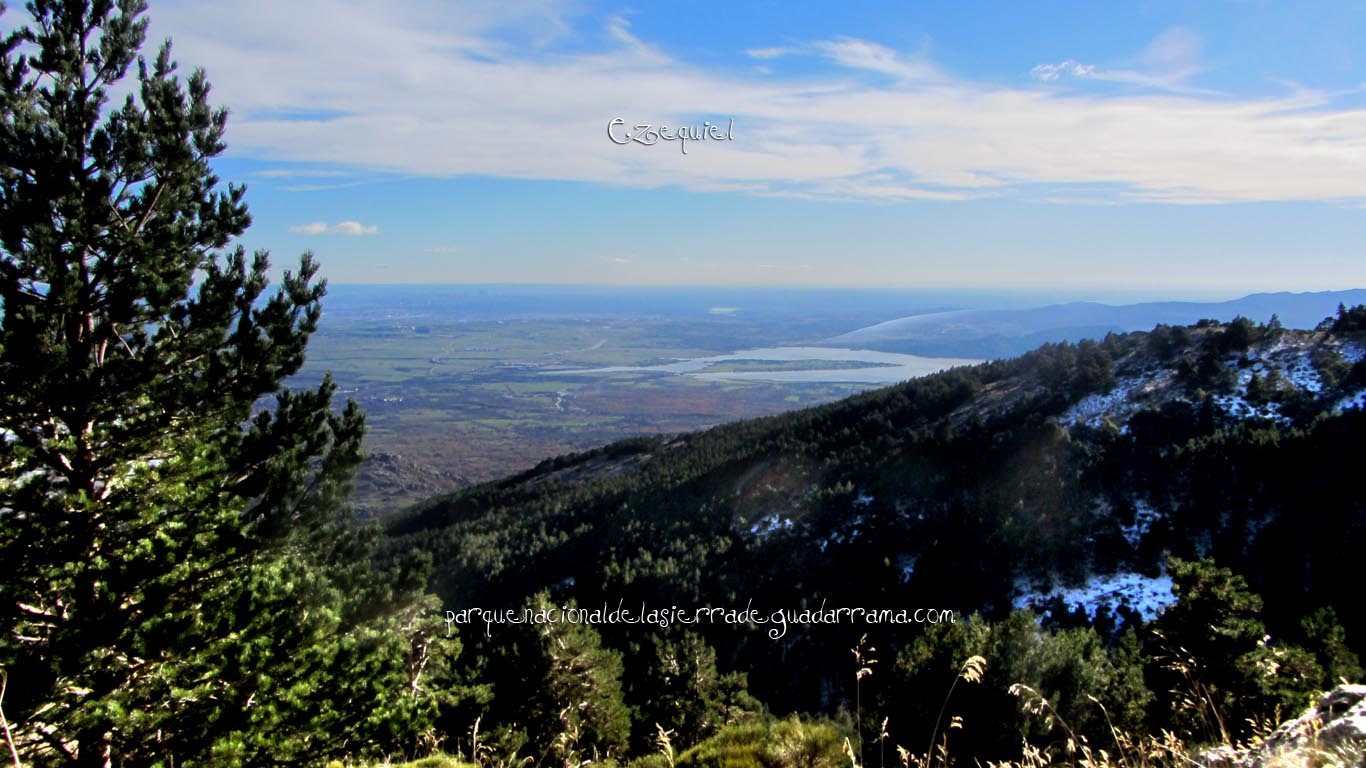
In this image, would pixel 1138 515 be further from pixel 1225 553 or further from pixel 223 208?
pixel 223 208

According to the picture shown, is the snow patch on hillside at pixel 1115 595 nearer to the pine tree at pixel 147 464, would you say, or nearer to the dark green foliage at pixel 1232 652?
the dark green foliage at pixel 1232 652

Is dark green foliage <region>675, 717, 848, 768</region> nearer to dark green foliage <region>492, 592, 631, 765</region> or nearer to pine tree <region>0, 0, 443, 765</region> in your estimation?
pine tree <region>0, 0, 443, 765</region>

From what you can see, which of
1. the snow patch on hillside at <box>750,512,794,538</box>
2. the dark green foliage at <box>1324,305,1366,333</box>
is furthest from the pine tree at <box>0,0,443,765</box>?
the dark green foliage at <box>1324,305,1366,333</box>

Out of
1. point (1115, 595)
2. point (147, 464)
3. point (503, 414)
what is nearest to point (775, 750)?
point (147, 464)

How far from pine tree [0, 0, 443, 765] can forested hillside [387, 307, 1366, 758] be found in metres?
10.7

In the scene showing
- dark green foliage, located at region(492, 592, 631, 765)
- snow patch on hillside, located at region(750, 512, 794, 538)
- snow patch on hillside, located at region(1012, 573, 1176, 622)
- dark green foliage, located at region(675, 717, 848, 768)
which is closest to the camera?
dark green foliage, located at region(675, 717, 848, 768)

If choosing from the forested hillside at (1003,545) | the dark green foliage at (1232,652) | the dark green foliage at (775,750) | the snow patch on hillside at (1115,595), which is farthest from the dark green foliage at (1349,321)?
the dark green foliage at (775,750)

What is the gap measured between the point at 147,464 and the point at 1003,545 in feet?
117

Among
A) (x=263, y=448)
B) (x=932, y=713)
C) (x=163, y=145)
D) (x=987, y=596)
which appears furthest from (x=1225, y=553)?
(x=163, y=145)

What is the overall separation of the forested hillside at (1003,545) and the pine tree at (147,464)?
422 inches

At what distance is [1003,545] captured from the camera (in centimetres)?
3462

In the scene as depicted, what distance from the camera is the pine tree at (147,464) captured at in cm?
757

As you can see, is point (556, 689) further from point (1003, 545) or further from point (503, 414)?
point (503, 414)

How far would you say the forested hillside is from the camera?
17250 mm
